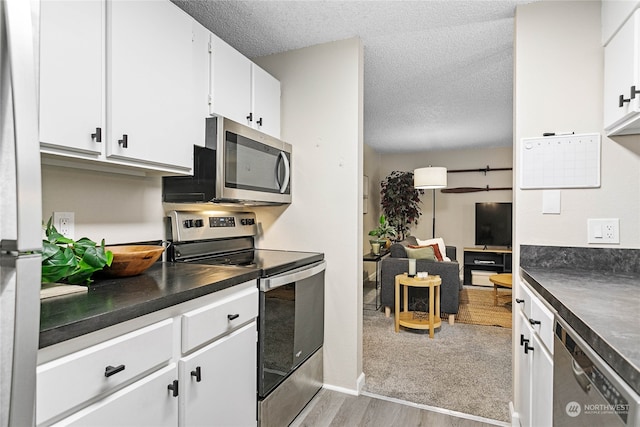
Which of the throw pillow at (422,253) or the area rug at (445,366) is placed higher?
the throw pillow at (422,253)

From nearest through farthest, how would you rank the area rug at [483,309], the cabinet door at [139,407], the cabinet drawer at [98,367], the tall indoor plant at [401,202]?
the cabinet drawer at [98,367] < the cabinet door at [139,407] < the area rug at [483,309] < the tall indoor plant at [401,202]

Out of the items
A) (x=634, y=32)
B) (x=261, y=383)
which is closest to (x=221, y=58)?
(x=261, y=383)

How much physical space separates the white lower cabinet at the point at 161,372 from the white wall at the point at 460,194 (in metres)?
5.47

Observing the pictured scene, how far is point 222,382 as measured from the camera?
1.46m

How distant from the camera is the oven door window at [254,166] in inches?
74.8

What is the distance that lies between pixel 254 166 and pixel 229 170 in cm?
24

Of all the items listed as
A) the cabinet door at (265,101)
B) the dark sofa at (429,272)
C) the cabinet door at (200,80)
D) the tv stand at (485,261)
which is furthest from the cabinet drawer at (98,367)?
the tv stand at (485,261)

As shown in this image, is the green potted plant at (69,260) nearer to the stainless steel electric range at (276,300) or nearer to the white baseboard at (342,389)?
the stainless steel electric range at (276,300)

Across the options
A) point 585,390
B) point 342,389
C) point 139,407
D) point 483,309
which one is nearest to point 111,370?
point 139,407

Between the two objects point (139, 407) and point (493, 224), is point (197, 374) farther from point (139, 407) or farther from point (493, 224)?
point (493, 224)

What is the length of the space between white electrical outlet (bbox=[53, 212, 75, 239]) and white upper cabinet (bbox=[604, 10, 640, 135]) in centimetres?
238

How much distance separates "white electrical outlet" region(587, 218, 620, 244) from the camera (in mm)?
1759

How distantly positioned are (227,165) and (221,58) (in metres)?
0.61

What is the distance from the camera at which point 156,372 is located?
116 cm
